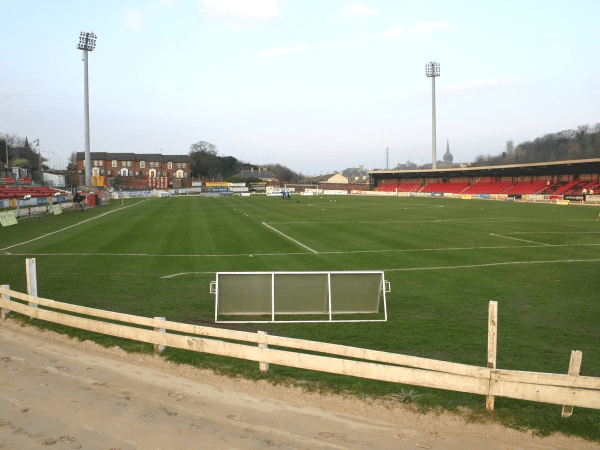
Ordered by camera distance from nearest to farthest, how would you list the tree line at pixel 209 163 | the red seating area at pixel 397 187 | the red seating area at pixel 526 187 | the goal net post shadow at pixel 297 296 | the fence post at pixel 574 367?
the fence post at pixel 574 367 < the goal net post shadow at pixel 297 296 < the red seating area at pixel 526 187 < the red seating area at pixel 397 187 < the tree line at pixel 209 163

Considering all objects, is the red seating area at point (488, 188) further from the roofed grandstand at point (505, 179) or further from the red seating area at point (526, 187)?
the red seating area at point (526, 187)

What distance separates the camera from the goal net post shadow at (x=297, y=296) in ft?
39.3

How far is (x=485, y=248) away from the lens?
25234 mm

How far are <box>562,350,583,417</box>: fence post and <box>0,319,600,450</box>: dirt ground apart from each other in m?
0.54

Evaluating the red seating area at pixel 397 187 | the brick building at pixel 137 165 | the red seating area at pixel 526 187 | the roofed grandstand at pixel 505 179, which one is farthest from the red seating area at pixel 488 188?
the brick building at pixel 137 165

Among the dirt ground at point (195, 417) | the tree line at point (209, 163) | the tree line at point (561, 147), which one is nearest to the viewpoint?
the dirt ground at point (195, 417)

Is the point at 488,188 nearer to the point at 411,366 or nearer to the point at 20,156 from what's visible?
the point at 411,366

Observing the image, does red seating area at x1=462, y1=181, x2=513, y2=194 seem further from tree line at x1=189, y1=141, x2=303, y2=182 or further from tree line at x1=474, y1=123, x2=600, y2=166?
tree line at x1=189, y1=141, x2=303, y2=182

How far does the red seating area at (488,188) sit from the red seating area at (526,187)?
1.67 meters

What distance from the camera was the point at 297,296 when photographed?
39.9 ft

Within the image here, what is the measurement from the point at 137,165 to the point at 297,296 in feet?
467

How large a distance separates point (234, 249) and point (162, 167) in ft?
422

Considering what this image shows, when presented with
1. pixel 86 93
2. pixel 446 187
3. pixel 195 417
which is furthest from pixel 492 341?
pixel 446 187

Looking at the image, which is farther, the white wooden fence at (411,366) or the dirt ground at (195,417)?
the white wooden fence at (411,366)
